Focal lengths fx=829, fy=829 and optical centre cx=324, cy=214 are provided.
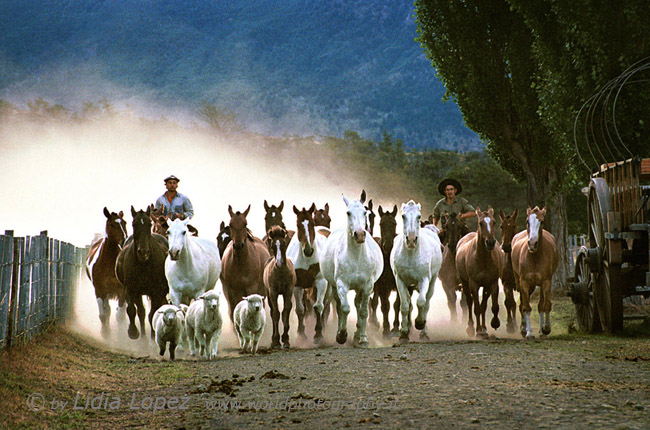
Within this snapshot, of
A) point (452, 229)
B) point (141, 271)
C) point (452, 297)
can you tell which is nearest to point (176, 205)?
point (141, 271)

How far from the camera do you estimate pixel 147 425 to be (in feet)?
23.2

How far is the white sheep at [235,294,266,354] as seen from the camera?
12.8 metres

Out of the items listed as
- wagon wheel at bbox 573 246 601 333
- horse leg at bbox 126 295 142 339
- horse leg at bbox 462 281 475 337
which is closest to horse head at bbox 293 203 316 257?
horse leg at bbox 126 295 142 339

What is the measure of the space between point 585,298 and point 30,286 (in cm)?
888

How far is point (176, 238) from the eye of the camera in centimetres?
1364

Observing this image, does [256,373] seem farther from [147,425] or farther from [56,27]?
[56,27]

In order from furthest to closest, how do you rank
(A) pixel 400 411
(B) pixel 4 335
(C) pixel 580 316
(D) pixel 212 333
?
(C) pixel 580 316 → (D) pixel 212 333 → (B) pixel 4 335 → (A) pixel 400 411

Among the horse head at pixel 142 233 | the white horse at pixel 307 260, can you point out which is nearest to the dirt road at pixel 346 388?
the horse head at pixel 142 233

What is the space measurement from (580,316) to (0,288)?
31.6 ft

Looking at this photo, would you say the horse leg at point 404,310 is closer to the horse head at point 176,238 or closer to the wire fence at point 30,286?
the horse head at point 176,238

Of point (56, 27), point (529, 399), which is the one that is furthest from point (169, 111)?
point (529, 399)

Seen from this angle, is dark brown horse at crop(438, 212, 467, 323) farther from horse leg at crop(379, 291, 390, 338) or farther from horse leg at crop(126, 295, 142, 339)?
horse leg at crop(126, 295, 142, 339)

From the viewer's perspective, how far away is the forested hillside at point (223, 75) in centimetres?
14938

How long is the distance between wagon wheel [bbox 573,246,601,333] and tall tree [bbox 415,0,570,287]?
9697mm
